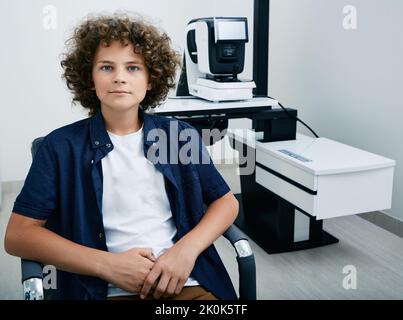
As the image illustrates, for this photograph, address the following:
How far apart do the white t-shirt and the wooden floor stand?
0.93m

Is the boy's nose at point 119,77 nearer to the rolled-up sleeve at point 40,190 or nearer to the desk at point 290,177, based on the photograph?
the rolled-up sleeve at point 40,190

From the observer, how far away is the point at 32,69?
9.54ft

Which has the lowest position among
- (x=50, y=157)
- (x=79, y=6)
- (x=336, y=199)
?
(x=336, y=199)

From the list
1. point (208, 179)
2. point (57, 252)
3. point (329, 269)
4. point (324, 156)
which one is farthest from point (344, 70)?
point (57, 252)

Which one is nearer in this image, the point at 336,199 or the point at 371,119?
the point at 336,199

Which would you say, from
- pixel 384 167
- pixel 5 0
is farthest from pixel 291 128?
pixel 5 0

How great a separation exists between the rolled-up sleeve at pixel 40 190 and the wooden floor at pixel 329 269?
102 centimetres

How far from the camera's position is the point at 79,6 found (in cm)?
293

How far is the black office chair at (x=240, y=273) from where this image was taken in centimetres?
87

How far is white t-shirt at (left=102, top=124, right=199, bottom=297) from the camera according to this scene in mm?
997

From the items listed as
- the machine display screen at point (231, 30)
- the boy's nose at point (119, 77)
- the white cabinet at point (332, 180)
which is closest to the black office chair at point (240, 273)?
the boy's nose at point (119, 77)

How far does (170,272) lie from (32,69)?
2.37m

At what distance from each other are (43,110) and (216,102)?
4.94ft
